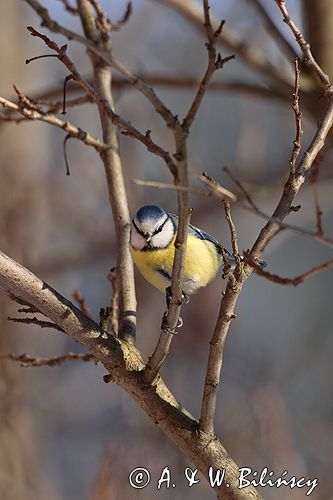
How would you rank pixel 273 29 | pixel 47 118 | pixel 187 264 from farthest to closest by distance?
pixel 273 29, pixel 187 264, pixel 47 118

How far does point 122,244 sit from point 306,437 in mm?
2238

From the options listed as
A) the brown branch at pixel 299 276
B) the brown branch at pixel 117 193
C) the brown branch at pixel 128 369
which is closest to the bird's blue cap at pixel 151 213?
the brown branch at pixel 117 193

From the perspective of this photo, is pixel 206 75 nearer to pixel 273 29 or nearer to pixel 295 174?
pixel 295 174

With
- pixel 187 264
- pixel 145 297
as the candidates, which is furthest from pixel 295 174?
pixel 145 297

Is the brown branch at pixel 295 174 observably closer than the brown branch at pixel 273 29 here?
Yes

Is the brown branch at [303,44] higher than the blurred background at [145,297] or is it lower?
lower

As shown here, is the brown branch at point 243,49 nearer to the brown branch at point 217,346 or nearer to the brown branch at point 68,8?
the brown branch at point 68,8

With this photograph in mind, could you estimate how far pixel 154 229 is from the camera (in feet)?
5.64

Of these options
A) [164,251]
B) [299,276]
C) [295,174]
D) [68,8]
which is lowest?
[299,276]

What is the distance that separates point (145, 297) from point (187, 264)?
1382mm

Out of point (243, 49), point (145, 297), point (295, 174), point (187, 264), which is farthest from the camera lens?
point (145, 297)

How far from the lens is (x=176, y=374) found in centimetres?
323

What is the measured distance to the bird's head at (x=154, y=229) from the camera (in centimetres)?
172

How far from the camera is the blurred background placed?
223cm
